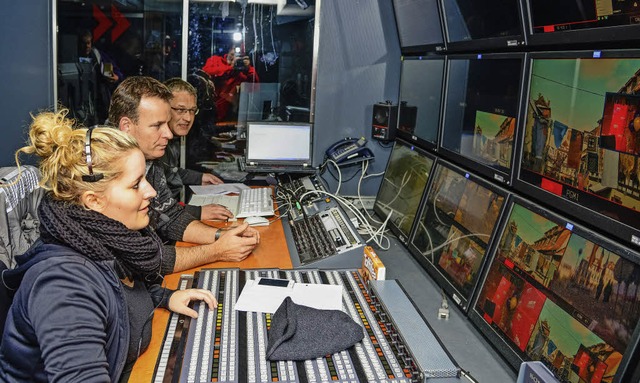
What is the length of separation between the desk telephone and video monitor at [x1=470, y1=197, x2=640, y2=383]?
172cm

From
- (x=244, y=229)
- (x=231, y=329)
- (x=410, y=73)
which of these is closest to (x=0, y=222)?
(x=244, y=229)

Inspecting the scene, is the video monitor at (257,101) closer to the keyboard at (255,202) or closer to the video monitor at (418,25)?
the keyboard at (255,202)

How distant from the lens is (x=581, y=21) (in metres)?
1.47

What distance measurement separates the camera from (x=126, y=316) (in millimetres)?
1422

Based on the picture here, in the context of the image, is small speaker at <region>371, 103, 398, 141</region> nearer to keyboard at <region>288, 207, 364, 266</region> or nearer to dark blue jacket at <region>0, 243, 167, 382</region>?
keyboard at <region>288, 207, 364, 266</region>

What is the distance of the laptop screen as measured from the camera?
3.41 m

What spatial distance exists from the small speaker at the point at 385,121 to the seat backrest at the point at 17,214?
6.06ft

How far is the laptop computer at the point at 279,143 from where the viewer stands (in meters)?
3.40

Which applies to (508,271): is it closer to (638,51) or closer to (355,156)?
(638,51)

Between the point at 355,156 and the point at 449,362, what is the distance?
2.21 m

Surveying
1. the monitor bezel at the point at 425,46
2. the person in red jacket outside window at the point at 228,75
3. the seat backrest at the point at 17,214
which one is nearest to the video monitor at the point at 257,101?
the person in red jacket outside window at the point at 228,75

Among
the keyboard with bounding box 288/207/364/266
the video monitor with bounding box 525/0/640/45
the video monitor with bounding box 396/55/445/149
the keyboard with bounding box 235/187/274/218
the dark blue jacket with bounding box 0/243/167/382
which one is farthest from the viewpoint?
the keyboard with bounding box 235/187/274/218

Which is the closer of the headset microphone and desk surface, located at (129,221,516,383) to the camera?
desk surface, located at (129,221,516,383)

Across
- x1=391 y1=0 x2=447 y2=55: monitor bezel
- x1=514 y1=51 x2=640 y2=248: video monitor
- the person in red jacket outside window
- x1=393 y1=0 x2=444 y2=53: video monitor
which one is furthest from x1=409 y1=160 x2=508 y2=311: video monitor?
the person in red jacket outside window
